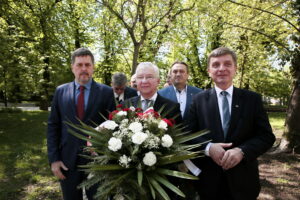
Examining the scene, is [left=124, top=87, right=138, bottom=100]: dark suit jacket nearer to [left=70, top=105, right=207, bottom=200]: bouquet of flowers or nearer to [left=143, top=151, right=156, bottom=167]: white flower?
[left=70, top=105, right=207, bottom=200]: bouquet of flowers

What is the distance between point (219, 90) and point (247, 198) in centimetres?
108

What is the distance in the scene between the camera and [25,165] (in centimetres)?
649

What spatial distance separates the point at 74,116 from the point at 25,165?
464cm

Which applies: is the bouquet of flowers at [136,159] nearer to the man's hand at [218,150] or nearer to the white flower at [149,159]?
the white flower at [149,159]

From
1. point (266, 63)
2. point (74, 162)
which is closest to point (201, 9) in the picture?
point (74, 162)

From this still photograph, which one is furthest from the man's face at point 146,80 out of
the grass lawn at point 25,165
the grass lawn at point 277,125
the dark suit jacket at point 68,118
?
the grass lawn at point 277,125

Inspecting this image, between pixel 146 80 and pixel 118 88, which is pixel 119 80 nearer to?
pixel 118 88

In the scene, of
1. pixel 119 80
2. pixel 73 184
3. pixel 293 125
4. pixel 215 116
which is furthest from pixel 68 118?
pixel 293 125

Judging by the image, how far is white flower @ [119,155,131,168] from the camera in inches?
72.8

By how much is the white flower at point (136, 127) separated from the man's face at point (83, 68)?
1283mm

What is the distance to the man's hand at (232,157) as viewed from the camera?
6.99 ft

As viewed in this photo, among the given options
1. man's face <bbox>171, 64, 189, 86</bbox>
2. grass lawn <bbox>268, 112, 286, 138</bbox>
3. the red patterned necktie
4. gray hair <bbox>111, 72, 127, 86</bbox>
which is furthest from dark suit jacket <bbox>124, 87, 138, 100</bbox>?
grass lawn <bbox>268, 112, 286, 138</bbox>

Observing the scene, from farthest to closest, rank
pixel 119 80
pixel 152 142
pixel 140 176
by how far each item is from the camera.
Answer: pixel 119 80
pixel 152 142
pixel 140 176

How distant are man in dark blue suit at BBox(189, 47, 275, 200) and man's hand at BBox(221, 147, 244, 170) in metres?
0.01
